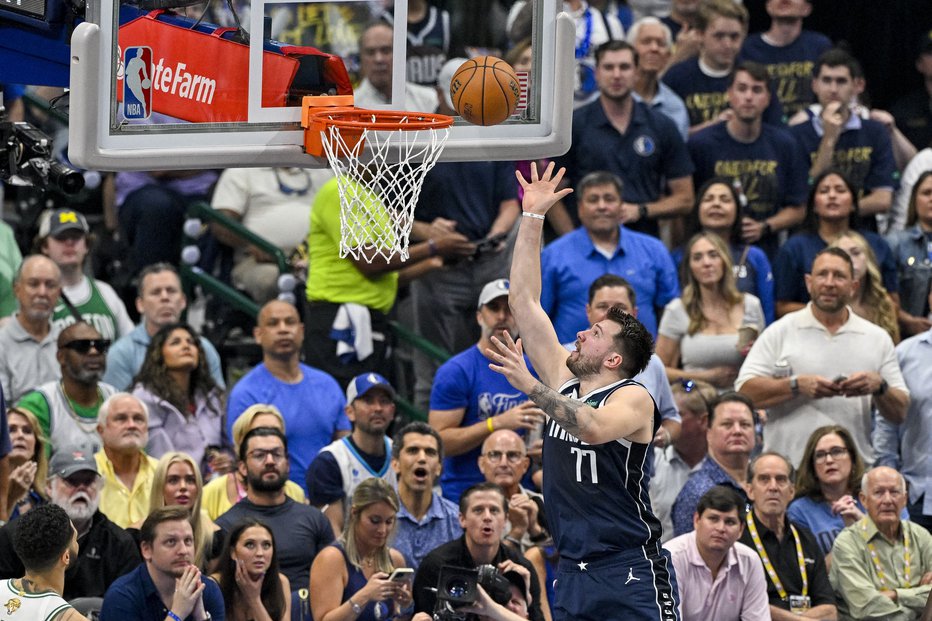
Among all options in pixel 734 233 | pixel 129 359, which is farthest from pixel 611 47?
pixel 129 359

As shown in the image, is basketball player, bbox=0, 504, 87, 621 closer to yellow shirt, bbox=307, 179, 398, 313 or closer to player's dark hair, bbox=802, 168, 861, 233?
yellow shirt, bbox=307, 179, 398, 313

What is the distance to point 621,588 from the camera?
25.7 feet

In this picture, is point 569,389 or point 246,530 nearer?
point 569,389

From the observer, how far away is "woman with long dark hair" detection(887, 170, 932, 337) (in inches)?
505

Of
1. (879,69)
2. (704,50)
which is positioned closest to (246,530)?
(704,50)

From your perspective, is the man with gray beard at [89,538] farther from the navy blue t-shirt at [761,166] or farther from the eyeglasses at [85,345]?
the navy blue t-shirt at [761,166]

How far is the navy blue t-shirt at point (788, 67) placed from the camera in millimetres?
14727

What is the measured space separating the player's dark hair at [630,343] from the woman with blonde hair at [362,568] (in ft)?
7.18

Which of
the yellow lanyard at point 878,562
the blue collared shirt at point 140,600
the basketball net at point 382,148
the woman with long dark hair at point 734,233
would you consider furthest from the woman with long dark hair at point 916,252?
the blue collared shirt at point 140,600

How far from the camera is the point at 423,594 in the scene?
9.48 meters

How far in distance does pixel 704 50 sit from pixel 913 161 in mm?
1999

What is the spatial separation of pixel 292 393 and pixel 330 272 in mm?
1255

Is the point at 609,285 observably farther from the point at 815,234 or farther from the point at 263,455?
the point at 263,455

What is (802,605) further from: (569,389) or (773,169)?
(773,169)
